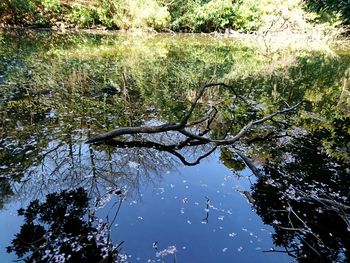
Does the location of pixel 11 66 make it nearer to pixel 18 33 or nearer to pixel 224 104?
pixel 224 104

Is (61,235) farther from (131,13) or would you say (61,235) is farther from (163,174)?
(131,13)

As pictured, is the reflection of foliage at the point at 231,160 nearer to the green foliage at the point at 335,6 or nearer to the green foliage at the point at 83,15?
the green foliage at the point at 335,6

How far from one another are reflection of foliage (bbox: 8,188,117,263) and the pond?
16mm

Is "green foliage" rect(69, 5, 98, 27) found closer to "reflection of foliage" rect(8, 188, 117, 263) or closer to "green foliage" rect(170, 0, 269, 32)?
"green foliage" rect(170, 0, 269, 32)

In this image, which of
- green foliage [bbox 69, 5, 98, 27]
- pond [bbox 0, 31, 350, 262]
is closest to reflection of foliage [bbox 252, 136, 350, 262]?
pond [bbox 0, 31, 350, 262]

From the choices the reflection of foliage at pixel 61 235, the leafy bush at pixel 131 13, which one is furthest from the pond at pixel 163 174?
the leafy bush at pixel 131 13

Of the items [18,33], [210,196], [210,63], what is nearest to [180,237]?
[210,196]

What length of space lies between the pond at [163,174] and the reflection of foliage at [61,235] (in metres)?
0.02

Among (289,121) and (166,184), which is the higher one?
(289,121)

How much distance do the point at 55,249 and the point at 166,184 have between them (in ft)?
6.70

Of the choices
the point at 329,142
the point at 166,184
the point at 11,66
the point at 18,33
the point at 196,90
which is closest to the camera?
the point at 166,184

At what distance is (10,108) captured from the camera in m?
7.57

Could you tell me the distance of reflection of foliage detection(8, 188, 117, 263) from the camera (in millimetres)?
3602

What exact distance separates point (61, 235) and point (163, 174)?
2.05 metres
